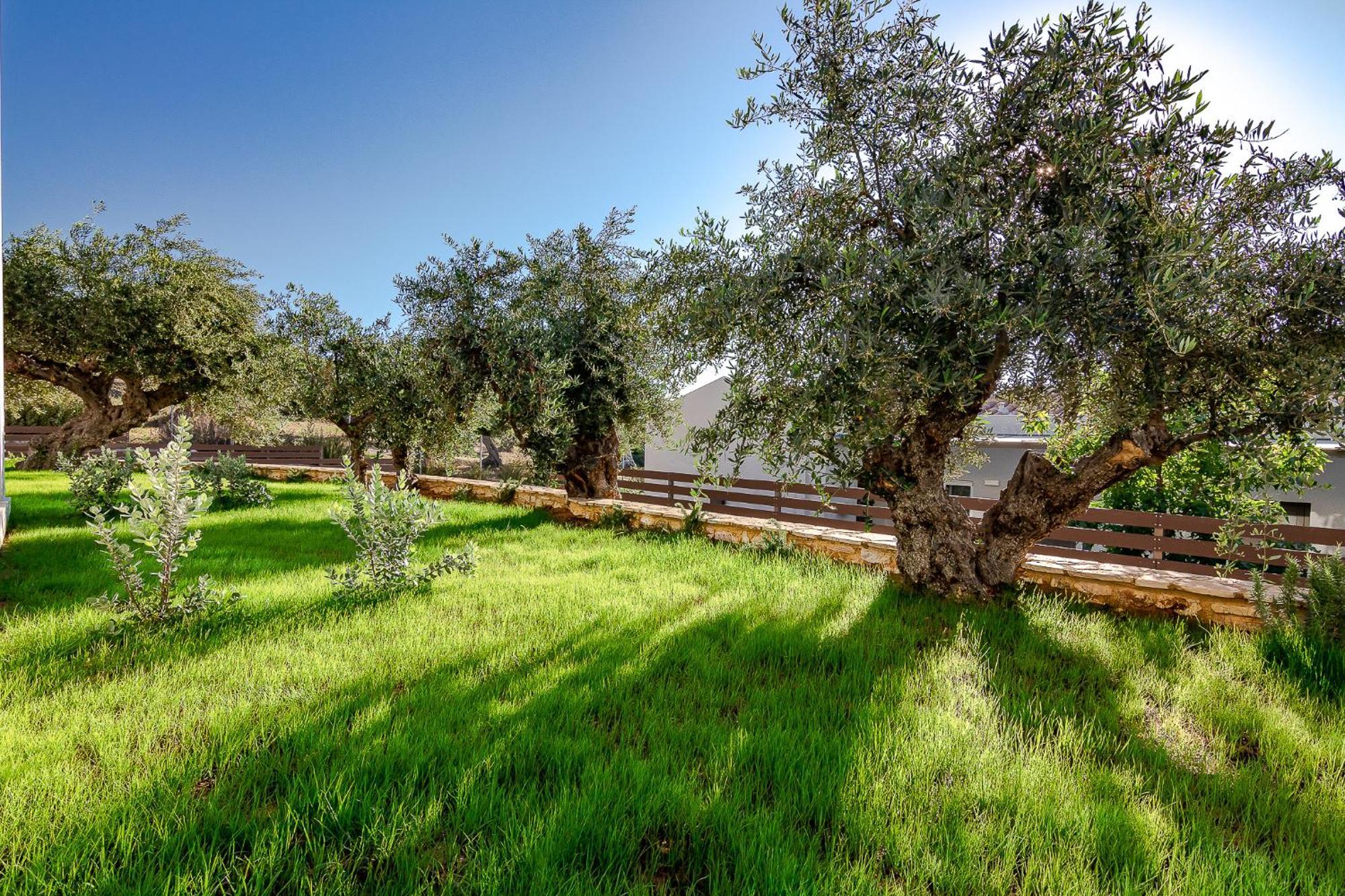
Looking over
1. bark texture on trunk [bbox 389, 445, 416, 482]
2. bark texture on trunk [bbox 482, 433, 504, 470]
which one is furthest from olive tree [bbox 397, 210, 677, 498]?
bark texture on trunk [bbox 482, 433, 504, 470]

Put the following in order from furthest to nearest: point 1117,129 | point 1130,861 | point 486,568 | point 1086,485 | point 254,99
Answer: point 254,99 < point 486,568 < point 1086,485 < point 1117,129 < point 1130,861

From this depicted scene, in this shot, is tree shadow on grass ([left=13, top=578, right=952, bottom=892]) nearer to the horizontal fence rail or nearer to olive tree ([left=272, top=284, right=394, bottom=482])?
the horizontal fence rail

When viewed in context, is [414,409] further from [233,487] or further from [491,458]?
[491,458]

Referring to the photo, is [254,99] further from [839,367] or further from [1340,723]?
[1340,723]

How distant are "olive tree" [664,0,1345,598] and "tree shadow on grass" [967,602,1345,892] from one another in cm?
169

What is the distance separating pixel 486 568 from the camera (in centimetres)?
595

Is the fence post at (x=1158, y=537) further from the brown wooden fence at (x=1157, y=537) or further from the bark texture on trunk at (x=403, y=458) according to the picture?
the bark texture on trunk at (x=403, y=458)

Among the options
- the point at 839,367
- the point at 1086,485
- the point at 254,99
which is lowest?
the point at 1086,485

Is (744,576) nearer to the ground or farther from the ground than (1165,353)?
nearer to the ground

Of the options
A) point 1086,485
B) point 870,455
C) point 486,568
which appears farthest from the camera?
point 486,568

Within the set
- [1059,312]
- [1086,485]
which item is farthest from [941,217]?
[1086,485]

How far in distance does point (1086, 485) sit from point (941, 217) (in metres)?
2.68

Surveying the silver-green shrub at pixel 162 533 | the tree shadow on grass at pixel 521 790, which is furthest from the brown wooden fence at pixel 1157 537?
the silver-green shrub at pixel 162 533

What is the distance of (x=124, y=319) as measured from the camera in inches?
589
